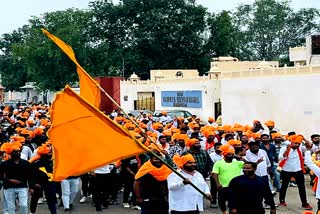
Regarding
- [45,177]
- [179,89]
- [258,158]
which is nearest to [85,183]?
Answer: [45,177]

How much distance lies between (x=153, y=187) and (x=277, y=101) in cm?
1849

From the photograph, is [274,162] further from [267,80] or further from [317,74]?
[267,80]

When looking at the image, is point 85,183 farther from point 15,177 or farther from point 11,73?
point 11,73

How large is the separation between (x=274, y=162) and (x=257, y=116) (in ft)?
48.4

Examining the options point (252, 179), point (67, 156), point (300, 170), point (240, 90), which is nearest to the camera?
point (67, 156)

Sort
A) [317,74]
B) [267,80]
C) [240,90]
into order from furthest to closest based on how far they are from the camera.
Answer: [240,90] < [267,80] < [317,74]

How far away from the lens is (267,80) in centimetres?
2764

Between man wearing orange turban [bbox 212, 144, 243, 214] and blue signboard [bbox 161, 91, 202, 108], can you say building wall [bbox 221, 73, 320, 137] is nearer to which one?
blue signboard [bbox 161, 91, 202, 108]

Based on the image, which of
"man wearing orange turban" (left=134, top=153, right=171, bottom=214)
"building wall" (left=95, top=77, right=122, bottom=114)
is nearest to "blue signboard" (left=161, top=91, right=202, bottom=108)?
"building wall" (left=95, top=77, right=122, bottom=114)

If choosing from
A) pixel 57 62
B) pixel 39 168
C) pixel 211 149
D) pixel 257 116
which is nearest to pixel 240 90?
pixel 257 116

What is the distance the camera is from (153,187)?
30.3ft

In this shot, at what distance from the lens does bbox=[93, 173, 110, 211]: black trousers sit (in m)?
12.8

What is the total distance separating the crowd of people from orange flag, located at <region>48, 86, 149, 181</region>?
15.4 inches

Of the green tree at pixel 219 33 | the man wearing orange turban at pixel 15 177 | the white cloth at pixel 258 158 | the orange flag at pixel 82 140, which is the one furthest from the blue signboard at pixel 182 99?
the orange flag at pixel 82 140
